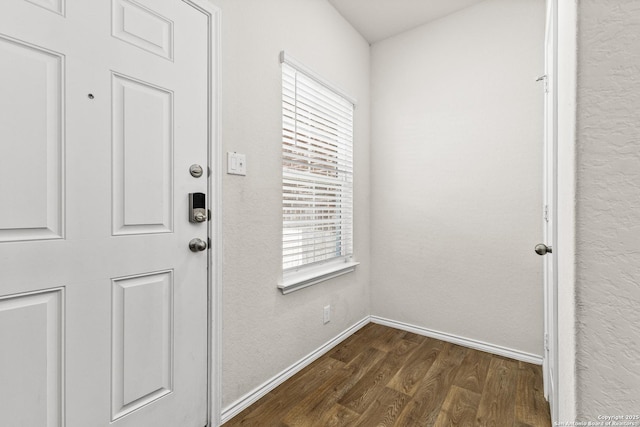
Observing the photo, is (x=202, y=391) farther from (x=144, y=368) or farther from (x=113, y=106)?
(x=113, y=106)

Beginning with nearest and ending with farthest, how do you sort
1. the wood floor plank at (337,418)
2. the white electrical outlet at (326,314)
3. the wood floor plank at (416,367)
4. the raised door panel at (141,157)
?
the raised door panel at (141,157), the wood floor plank at (337,418), the wood floor plank at (416,367), the white electrical outlet at (326,314)

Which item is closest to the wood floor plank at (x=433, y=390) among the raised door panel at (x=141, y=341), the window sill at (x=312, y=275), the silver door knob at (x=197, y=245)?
the window sill at (x=312, y=275)

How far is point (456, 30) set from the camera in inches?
88.0

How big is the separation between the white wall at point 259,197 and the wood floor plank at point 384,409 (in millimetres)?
546

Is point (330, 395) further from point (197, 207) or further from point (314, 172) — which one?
point (314, 172)

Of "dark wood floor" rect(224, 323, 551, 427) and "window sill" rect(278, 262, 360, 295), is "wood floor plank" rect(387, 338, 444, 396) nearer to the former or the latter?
"dark wood floor" rect(224, 323, 551, 427)

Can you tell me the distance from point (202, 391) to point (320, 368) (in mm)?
794

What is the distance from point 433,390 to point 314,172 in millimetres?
1511

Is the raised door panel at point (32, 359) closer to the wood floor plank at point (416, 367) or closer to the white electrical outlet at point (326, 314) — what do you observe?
the white electrical outlet at point (326, 314)

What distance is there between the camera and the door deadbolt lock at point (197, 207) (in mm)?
1279

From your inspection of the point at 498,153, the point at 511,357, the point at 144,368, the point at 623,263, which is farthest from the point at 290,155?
the point at 511,357

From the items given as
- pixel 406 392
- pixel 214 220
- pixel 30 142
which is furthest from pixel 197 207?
pixel 406 392

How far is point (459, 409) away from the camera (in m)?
1.51

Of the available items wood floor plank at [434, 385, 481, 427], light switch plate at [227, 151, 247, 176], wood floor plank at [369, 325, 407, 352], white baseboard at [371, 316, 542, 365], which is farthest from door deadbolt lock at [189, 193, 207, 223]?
white baseboard at [371, 316, 542, 365]
